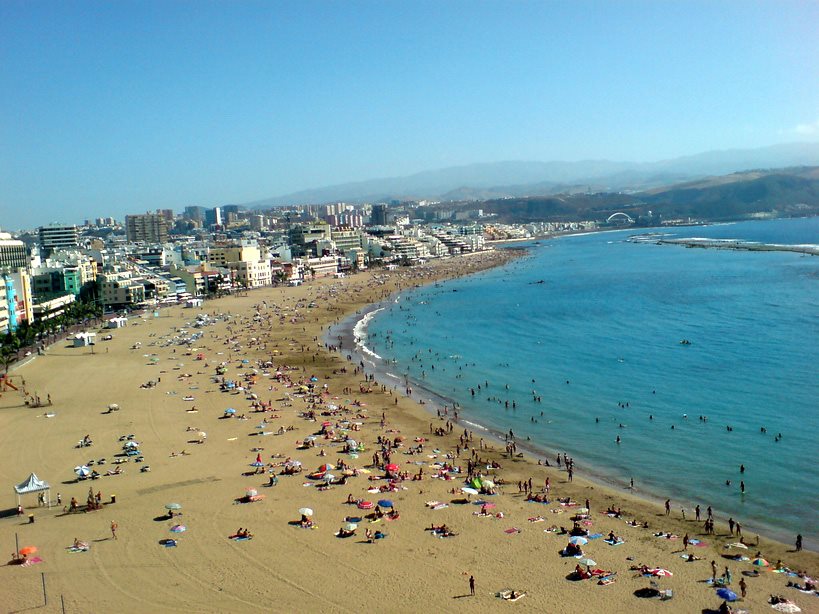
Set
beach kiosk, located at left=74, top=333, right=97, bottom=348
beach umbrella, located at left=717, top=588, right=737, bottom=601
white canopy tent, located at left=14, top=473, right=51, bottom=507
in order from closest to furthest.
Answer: beach umbrella, located at left=717, top=588, right=737, bottom=601
white canopy tent, located at left=14, top=473, right=51, bottom=507
beach kiosk, located at left=74, top=333, right=97, bottom=348

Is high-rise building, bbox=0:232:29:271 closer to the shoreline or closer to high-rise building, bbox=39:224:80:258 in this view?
the shoreline

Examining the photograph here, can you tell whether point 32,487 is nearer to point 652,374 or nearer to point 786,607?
point 786,607

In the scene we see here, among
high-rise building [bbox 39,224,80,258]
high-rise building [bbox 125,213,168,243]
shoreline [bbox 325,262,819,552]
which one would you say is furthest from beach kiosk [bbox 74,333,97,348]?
high-rise building [bbox 125,213,168,243]

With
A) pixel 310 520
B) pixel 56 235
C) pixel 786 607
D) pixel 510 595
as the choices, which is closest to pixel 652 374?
pixel 786 607

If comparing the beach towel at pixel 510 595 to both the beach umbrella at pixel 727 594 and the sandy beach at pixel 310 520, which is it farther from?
the beach umbrella at pixel 727 594

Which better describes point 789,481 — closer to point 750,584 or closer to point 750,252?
point 750,584

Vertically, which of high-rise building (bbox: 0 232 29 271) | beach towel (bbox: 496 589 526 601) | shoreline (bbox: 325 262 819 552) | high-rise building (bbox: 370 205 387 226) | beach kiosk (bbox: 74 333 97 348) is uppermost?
high-rise building (bbox: 370 205 387 226)
